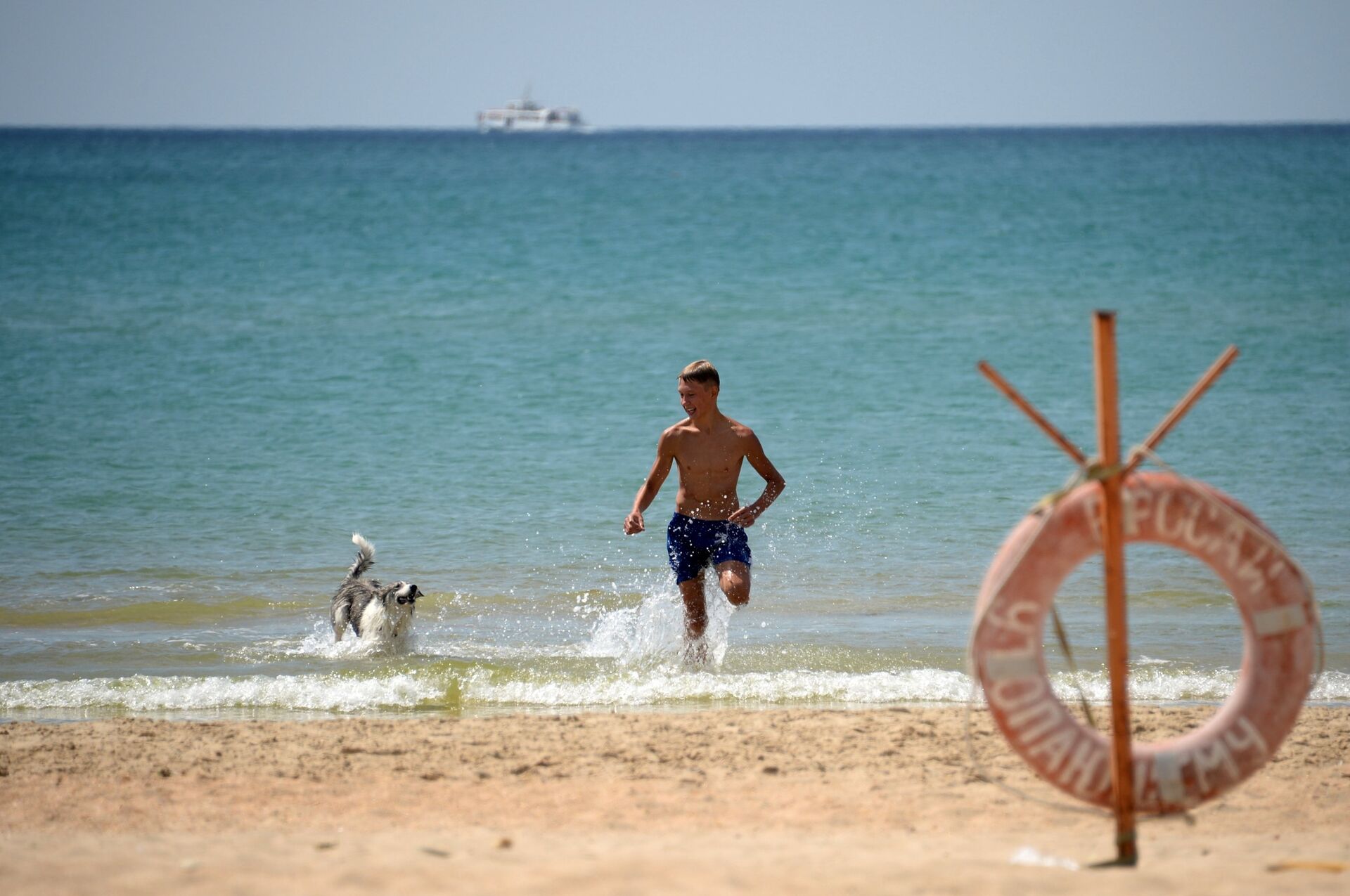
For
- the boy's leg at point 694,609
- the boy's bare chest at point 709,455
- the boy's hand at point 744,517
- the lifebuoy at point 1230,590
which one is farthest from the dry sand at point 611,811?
the boy's bare chest at point 709,455

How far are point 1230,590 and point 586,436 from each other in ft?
32.8

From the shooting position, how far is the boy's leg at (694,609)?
7.02 metres

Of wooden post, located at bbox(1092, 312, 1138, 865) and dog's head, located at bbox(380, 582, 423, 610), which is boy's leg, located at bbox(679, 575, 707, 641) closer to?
dog's head, located at bbox(380, 582, 423, 610)

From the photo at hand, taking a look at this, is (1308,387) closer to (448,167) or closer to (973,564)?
(973,564)

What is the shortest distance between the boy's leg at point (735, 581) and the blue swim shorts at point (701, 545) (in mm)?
33

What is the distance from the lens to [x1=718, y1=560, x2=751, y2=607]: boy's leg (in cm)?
671

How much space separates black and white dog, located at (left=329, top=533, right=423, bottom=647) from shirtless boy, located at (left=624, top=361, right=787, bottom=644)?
1.47 meters

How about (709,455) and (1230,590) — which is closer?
(1230,590)

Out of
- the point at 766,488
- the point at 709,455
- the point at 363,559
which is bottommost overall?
the point at 363,559

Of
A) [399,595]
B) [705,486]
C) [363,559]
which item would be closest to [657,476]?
[705,486]

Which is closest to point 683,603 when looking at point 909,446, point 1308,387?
point 909,446

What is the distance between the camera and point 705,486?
693 cm

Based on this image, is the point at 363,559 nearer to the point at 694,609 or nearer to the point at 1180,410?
the point at 694,609

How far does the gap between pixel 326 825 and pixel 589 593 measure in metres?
4.10
